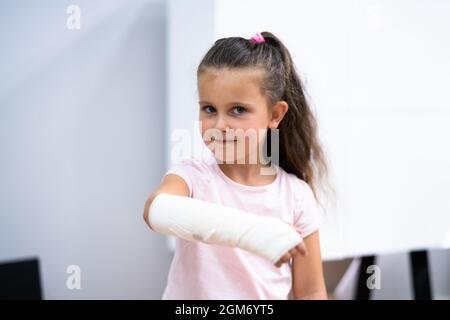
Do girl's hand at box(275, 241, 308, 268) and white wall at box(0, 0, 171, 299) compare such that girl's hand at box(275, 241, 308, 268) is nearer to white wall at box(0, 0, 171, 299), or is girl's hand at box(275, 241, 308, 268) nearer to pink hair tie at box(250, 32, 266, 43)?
pink hair tie at box(250, 32, 266, 43)

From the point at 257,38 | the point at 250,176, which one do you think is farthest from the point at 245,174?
the point at 257,38

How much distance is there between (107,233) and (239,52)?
22.2 inches

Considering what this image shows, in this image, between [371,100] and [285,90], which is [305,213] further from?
[371,100]

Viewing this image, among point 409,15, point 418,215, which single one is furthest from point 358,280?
point 409,15

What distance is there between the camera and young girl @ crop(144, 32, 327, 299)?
0.68 meters

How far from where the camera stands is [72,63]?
3.41ft

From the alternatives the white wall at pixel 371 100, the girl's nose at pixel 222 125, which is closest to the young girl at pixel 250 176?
the girl's nose at pixel 222 125

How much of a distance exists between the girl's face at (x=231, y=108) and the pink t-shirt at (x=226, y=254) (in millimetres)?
54

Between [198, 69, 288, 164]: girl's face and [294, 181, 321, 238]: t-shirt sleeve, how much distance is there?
131mm

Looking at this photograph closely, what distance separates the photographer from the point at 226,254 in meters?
0.75

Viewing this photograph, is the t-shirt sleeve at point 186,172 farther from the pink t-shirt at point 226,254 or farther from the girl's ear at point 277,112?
the girl's ear at point 277,112

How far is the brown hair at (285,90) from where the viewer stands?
0.69 meters

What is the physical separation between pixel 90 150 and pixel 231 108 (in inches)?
20.0

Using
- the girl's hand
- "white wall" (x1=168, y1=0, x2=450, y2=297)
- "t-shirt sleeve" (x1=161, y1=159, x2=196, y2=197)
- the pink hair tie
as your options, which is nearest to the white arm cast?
the girl's hand
